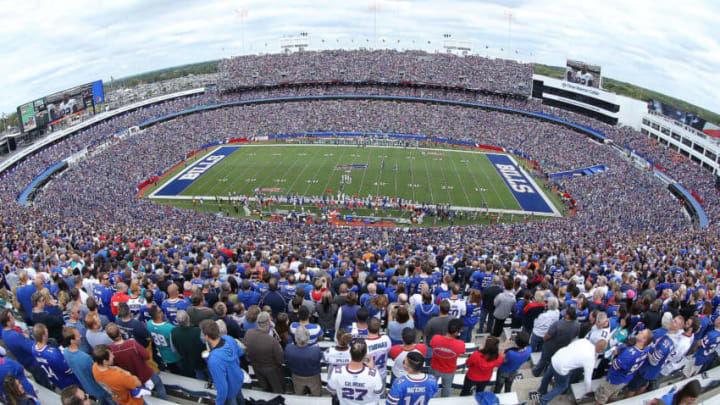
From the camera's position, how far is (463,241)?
71.9 feet

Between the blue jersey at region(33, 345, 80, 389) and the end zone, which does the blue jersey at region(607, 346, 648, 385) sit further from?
the end zone

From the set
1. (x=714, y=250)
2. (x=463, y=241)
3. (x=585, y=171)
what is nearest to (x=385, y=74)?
(x=585, y=171)

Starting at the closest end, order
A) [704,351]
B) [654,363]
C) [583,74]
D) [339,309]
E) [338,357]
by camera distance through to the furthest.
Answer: [338,357]
[654,363]
[704,351]
[339,309]
[583,74]

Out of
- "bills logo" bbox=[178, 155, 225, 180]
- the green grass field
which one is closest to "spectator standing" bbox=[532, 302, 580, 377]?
the green grass field

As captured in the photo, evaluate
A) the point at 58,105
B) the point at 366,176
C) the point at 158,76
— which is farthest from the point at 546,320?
the point at 158,76

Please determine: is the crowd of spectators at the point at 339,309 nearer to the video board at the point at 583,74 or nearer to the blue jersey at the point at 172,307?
the blue jersey at the point at 172,307

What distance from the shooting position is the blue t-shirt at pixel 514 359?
5.41m

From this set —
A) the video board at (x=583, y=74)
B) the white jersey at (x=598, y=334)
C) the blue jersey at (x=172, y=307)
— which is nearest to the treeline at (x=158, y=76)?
the video board at (x=583, y=74)

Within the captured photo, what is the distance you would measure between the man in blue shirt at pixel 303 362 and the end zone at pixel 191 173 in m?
34.8

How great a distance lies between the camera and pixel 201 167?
4403 centimetres

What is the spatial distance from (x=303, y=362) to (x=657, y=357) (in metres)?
4.42

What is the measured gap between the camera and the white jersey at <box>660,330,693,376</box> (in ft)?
18.7

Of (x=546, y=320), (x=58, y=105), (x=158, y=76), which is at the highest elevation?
(x=158, y=76)

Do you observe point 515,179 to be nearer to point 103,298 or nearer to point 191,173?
point 191,173
